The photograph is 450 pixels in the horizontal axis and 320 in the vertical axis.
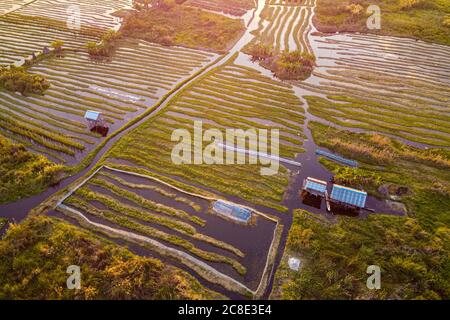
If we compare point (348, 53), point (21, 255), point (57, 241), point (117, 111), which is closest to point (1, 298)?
point (21, 255)

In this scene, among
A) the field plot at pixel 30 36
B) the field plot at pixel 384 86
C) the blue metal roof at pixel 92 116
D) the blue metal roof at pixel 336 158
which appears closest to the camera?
the blue metal roof at pixel 336 158

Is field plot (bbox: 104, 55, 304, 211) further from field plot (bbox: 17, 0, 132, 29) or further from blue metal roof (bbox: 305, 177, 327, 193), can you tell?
field plot (bbox: 17, 0, 132, 29)

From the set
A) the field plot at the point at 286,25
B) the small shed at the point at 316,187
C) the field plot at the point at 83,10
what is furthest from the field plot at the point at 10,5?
the small shed at the point at 316,187

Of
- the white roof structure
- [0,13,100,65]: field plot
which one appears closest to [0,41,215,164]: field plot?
[0,13,100,65]: field plot

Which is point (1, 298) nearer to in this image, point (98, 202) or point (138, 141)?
point (98, 202)

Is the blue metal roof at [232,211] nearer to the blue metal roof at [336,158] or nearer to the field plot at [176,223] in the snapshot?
the field plot at [176,223]

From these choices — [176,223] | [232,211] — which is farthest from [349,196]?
[176,223]

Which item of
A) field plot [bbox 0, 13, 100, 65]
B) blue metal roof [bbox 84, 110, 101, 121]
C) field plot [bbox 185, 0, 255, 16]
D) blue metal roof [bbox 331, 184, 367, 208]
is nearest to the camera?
blue metal roof [bbox 331, 184, 367, 208]
